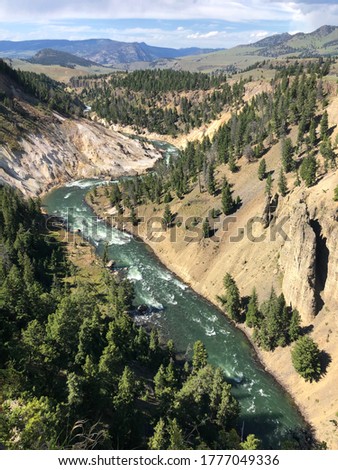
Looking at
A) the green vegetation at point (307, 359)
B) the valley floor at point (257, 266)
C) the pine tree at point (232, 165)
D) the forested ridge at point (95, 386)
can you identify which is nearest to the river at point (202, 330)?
the valley floor at point (257, 266)

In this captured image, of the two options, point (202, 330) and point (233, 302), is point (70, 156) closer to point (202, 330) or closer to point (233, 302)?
point (202, 330)

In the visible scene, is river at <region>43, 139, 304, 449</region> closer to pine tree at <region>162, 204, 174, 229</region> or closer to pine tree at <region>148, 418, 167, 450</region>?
pine tree at <region>162, 204, 174, 229</region>

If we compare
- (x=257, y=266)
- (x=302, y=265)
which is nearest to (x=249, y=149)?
(x=257, y=266)

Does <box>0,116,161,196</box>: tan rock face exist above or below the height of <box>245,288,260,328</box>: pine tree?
above

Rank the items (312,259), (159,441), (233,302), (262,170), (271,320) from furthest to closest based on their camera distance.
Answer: (262,170) < (233,302) < (312,259) < (271,320) < (159,441)

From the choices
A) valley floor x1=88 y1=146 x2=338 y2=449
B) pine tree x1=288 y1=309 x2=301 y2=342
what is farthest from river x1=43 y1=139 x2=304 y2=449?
pine tree x1=288 y1=309 x2=301 y2=342

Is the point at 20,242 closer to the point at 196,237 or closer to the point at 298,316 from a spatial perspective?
the point at 196,237
